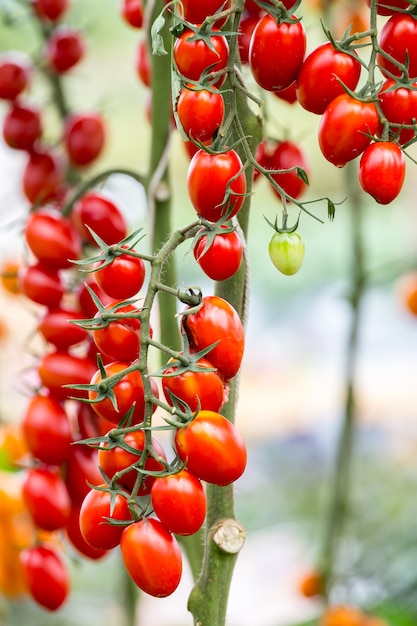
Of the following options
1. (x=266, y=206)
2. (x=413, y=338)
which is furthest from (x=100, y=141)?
(x=266, y=206)

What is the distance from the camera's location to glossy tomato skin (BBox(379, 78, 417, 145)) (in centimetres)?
48

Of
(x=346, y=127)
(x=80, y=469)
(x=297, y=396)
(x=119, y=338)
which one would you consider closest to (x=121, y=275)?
(x=119, y=338)

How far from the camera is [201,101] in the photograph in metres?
0.46

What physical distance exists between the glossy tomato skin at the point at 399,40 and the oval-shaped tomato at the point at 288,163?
157 millimetres

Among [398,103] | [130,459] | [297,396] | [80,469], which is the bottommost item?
[297,396]

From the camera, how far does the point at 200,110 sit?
18.2 inches

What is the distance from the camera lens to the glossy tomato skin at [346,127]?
467 millimetres

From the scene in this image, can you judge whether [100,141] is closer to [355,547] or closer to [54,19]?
[54,19]

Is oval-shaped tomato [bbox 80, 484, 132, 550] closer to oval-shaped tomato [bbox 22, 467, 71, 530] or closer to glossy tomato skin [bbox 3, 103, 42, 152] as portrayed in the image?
oval-shaped tomato [bbox 22, 467, 71, 530]

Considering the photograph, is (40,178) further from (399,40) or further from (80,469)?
(399,40)

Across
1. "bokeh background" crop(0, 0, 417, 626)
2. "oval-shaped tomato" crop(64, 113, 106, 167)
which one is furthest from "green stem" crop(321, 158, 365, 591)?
"oval-shaped tomato" crop(64, 113, 106, 167)

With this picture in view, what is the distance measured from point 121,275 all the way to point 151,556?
6.4 inches

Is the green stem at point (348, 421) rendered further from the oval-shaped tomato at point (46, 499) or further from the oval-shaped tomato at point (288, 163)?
the oval-shaped tomato at point (46, 499)

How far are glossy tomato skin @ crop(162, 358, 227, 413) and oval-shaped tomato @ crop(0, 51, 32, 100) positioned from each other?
1.65ft
